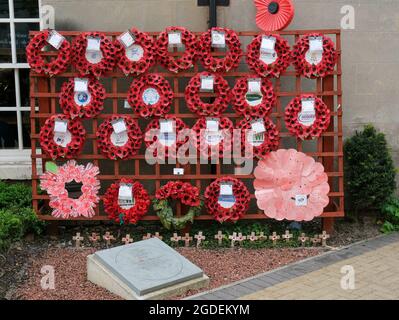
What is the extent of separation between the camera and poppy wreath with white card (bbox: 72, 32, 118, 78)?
6711mm

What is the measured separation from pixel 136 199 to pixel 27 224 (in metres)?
1.30

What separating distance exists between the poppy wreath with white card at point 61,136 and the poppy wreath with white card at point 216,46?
1685 millimetres

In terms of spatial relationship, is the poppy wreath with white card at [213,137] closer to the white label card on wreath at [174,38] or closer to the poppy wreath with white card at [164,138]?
the poppy wreath with white card at [164,138]

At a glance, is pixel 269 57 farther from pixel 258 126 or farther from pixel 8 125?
pixel 8 125

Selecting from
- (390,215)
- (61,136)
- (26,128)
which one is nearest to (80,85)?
(61,136)

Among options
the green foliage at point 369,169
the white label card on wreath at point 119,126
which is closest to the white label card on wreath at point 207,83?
the white label card on wreath at point 119,126

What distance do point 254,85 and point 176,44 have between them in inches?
40.9

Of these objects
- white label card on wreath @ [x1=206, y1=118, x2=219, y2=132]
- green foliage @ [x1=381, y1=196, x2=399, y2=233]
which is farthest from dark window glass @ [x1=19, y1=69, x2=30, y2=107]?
green foliage @ [x1=381, y1=196, x2=399, y2=233]

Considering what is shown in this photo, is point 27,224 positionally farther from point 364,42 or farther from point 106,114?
point 364,42

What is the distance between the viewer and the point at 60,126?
6770 mm

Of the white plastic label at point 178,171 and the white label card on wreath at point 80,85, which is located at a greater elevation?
the white label card on wreath at point 80,85

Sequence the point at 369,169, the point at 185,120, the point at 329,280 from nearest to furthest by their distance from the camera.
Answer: the point at 329,280
the point at 369,169
the point at 185,120

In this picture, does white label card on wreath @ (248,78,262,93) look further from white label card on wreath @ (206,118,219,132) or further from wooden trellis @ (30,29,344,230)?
white label card on wreath @ (206,118,219,132)

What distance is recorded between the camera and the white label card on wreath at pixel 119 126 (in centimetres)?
679
